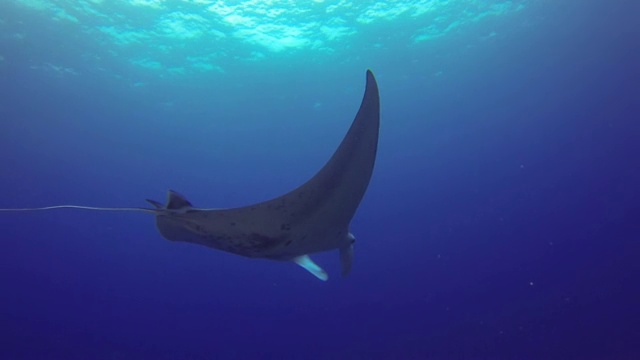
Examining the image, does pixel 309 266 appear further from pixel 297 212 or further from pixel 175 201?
pixel 175 201

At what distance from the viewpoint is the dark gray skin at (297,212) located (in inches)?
116

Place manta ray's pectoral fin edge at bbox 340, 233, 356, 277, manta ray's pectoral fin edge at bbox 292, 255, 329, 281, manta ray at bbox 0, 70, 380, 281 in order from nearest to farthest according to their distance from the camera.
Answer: manta ray at bbox 0, 70, 380, 281 → manta ray's pectoral fin edge at bbox 292, 255, 329, 281 → manta ray's pectoral fin edge at bbox 340, 233, 356, 277

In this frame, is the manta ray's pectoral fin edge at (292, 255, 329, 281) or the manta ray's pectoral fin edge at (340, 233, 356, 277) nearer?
the manta ray's pectoral fin edge at (292, 255, 329, 281)

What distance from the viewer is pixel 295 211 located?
10.5ft

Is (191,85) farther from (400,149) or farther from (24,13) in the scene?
(400,149)

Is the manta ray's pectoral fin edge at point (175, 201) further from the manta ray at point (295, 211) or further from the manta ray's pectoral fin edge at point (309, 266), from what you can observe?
the manta ray's pectoral fin edge at point (309, 266)

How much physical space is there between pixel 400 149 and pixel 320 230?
33.1 meters

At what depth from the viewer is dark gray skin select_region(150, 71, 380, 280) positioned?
2.94m

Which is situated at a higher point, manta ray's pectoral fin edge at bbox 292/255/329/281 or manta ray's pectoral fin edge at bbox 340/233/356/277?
manta ray's pectoral fin edge at bbox 340/233/356/277

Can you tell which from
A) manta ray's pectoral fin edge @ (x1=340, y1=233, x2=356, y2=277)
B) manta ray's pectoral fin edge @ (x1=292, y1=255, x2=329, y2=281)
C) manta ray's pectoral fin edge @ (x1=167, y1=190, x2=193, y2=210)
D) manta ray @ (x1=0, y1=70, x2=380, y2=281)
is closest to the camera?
manta ray @ (x1=0, y1=70, x2=380, y2=281)

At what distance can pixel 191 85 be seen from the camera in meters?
22.6

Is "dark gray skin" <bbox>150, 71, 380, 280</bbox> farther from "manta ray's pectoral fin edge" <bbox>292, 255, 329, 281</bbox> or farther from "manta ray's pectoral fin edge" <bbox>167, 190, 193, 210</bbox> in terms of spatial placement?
"manta ray's pectoral fin edge" <bbox>292, 255, 329, 281</bbox>

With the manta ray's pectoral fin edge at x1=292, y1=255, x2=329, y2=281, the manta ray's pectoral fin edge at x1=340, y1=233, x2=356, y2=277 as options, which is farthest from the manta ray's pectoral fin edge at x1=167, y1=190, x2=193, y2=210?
the manta ray's pectoral fin edge at x1=340, y1=233, x2=356, y2=277

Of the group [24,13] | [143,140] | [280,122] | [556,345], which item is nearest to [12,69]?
[24,13]
